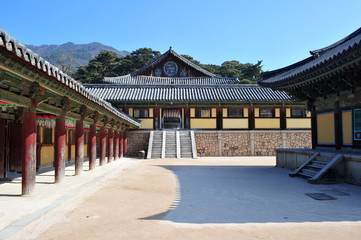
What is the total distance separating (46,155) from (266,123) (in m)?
17.7

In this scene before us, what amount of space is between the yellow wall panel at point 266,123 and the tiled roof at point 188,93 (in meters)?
1.80

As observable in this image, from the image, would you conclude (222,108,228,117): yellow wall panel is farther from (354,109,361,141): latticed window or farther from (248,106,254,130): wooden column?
(354,109,361,141): latticed window

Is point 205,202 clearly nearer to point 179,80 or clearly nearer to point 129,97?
point 129,97

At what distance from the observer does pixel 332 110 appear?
35.6 ft

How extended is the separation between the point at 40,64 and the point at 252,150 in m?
19.7

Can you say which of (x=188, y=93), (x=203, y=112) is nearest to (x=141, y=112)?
(x=188, y=93)

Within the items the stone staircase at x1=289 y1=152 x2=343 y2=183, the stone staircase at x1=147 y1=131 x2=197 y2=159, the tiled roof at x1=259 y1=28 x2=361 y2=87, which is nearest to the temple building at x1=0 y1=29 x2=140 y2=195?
the stone staircase at x1=147 y1=131 x2=197 y2=159

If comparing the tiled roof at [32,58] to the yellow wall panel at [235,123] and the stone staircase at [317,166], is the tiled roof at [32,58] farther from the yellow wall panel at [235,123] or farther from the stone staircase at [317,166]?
the yellow wall panel at [235,123]

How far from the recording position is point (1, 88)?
552 cm

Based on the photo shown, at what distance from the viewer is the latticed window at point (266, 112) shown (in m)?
22.9

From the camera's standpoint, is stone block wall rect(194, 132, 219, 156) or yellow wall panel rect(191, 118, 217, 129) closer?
stone block wall rect(194, 132, 219, 156)

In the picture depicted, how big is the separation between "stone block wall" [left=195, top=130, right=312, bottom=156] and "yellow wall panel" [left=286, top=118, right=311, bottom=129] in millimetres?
631

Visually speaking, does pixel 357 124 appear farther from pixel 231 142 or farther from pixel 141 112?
pixel 141 112

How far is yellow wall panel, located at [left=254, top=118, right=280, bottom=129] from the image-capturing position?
22.6 meters
